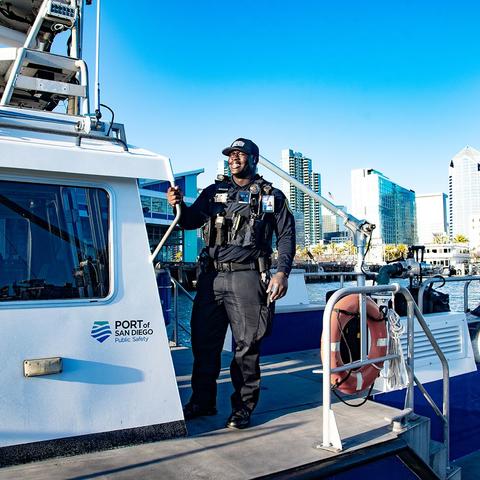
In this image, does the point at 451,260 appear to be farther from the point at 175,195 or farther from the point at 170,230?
the point at 170,230

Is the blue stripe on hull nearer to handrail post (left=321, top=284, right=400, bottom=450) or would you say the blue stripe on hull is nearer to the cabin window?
handrail post (left=321, top=284, right=400, bottom=450)

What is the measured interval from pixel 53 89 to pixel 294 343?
12.3 feet

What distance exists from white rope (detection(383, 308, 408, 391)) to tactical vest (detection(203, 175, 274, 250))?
3.26ft

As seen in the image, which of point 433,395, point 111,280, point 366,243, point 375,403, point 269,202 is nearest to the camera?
point 111,280

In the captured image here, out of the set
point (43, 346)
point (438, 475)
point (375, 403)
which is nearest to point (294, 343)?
point (375, 403)

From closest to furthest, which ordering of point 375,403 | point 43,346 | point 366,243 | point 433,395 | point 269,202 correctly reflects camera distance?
point 43,346 < point 269,202 < point 375,403 < point 433,395 < point 366,243

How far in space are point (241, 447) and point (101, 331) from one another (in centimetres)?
98

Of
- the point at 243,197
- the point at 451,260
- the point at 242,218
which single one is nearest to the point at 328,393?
the point at 242,218

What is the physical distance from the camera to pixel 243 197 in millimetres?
3348

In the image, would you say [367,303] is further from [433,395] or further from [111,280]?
[111,280]

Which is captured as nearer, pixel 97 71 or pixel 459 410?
pixel 97 71

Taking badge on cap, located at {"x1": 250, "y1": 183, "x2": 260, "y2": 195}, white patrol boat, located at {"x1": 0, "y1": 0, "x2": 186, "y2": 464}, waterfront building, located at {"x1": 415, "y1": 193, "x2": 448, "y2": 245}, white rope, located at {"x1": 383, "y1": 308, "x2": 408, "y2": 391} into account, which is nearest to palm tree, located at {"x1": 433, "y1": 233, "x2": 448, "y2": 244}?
waterfront building, located at {"x1": 415, "y1": 193, "x2": 448, "y2": 245}

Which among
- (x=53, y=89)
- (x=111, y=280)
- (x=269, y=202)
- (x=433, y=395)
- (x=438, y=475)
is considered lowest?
(x=438, y=475)

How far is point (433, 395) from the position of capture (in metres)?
4.26
